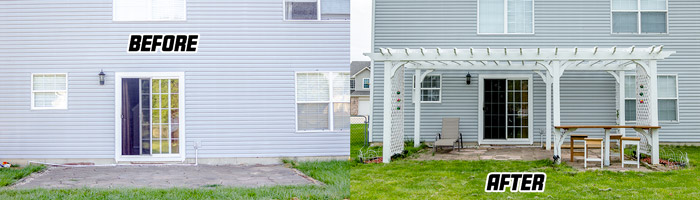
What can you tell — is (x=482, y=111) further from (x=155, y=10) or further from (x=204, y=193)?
(x=204, y=193)

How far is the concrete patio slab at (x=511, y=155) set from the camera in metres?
9.12

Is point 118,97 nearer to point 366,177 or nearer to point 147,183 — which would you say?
point 147,183

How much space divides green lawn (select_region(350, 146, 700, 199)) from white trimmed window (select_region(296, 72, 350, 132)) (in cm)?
129

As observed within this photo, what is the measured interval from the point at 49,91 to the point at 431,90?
6.94 m

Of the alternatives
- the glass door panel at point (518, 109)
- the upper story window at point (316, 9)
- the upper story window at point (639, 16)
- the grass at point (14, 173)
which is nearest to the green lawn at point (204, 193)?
the grass at point (14, 173)

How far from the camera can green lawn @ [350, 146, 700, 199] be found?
21.9 feet

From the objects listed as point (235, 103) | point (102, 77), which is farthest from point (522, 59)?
point (102, 77)

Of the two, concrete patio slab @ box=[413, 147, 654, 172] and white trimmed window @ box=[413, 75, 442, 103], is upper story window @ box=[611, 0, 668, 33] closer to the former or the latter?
concrete patio slab @ box=[413, 147, 654, 172]

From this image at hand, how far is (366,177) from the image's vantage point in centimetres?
809

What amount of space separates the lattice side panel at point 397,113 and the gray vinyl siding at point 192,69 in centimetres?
80

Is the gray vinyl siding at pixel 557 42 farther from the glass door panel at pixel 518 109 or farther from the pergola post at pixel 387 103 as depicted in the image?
the pergola post at pixel 387 103

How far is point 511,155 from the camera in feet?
34.4

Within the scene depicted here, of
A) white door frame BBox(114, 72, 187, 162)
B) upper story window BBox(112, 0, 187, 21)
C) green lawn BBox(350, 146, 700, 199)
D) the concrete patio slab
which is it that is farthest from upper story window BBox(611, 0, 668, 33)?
white door frame BBox(114, 72, 187, 162)

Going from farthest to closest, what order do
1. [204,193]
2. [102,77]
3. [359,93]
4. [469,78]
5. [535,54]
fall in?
[359,93]
[469,78]
[102,77]
[535,54]
[204,193]
